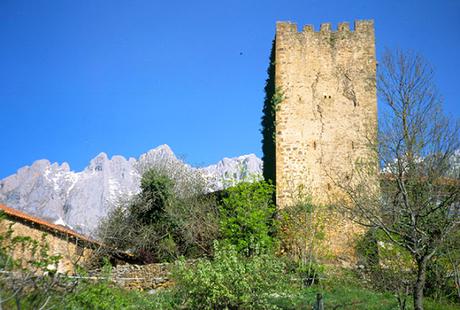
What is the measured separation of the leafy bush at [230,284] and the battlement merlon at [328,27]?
1292 cm

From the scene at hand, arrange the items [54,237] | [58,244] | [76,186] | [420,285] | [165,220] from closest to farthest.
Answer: [420,285] < [54,237] < [58,244] < [165,220] < [76,186]

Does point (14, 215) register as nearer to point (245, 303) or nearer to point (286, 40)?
point (245, 303)

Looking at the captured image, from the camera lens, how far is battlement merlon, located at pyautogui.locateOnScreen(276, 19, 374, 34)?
72.3 ft

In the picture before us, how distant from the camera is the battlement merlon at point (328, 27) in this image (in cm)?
2205

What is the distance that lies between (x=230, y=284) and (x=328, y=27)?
1421cm

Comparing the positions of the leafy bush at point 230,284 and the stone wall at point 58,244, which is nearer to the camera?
the leafy bush at point 230,284

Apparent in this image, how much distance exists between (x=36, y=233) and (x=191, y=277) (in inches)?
420

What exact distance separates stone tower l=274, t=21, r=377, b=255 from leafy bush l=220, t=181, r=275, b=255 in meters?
0.87

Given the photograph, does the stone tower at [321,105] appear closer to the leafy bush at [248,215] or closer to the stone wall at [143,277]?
the leafy bush at [248,215]

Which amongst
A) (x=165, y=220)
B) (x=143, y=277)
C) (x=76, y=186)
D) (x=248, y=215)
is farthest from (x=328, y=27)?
(x=76, y=186)

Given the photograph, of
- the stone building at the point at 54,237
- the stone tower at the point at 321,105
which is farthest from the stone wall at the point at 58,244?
the stone tower at the point at 321,105

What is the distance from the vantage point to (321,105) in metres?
21.5

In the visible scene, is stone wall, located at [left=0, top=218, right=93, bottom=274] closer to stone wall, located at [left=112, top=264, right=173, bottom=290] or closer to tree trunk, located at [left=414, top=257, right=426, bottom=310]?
stone wall, located at [left=112, top=264, right=173, bottom=290]

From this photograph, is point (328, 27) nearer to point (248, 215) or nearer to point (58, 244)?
point (248, 215)
